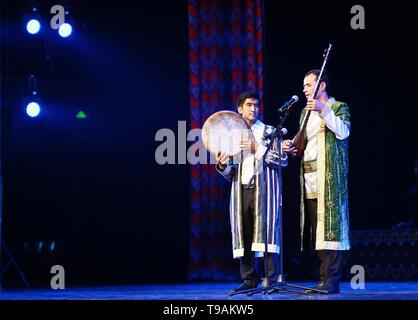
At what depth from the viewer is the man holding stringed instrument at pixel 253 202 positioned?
18.7 ft

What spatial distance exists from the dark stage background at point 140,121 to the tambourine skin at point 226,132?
3.04 meters

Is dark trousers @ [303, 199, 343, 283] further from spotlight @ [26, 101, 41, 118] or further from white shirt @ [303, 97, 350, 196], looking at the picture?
spotlight @ [26, 101, 41, 118]

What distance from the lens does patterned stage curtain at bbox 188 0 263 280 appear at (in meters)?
8.77

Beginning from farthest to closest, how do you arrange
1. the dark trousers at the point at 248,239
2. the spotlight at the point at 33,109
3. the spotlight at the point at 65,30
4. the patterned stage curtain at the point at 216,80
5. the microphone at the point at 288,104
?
the patterned stage curtain at the point at 216,80, the spotlight at the point at 65,30, the spotlight at the point at 33,109, the dark trousers at the point at 248,239, the microphone at the point at 288,104

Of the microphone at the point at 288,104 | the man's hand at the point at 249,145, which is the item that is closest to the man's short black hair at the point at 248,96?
the man's hand at the point at 249,145

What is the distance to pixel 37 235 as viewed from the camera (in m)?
9.31

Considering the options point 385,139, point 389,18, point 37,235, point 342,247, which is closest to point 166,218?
point 37,235

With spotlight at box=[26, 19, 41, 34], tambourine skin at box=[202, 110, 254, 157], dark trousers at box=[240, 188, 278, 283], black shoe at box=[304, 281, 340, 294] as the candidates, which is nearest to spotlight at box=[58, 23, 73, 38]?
spotlight at box=[26, 19, 41, 34]

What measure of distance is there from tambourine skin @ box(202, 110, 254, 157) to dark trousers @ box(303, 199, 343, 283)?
2.09ft

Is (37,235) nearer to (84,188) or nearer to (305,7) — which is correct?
(84,188)

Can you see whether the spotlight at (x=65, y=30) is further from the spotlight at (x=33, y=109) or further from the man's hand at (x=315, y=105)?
the man's hand at (x=315, y=105)

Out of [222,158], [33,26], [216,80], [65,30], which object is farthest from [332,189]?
[33,26]

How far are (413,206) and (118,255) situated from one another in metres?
3.25

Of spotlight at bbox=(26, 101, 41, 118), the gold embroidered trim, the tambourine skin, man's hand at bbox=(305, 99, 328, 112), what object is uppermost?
spotlight at bbox=(26, 101, 41, 118)
